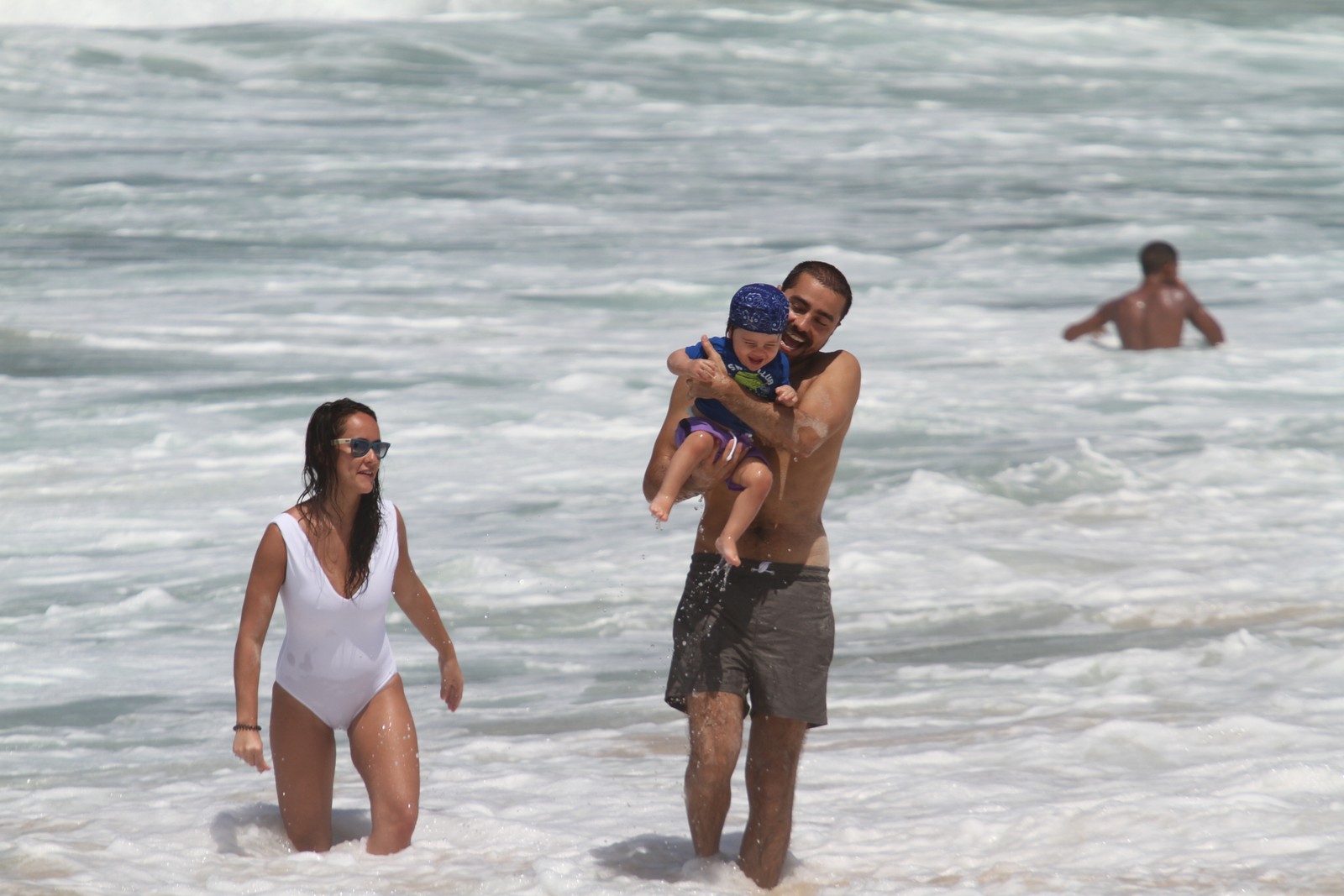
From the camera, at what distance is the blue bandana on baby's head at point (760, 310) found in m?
4.00

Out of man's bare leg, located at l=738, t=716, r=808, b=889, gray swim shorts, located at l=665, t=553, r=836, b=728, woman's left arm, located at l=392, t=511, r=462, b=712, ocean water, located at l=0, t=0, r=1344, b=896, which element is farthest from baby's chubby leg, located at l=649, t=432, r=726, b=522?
ocean water, located at l=0, t=0, r=1344, b=896

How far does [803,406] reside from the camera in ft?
14.0

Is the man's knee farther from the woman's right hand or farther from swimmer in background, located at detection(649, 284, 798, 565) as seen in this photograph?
the woman's right hand

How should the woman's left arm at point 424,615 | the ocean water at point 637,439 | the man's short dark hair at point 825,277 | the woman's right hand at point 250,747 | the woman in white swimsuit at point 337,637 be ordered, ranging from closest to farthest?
the man's short dark hair at point 825,277 < the woman's right hand at point 250,747 < the woman in white swimsuit at point 337,637 < the woman's left arm at point 424,615 < the ocean water at point 637,439

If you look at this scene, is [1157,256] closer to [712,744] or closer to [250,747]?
[712,744]

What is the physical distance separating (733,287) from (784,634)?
465 inches

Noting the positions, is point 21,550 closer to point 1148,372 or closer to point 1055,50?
point 1148,372

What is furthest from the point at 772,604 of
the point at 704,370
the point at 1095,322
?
the point at 1095,322

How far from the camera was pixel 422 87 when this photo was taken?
2583cm

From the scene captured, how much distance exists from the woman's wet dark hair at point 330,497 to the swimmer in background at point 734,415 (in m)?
0.89

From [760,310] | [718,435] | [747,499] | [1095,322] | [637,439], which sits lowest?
[637,439]

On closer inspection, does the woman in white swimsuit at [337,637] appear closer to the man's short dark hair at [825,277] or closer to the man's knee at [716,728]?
the man's knee at [716,728]

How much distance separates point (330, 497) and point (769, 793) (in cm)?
139

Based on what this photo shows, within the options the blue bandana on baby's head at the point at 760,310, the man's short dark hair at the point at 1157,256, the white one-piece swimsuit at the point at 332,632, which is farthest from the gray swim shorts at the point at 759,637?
the man's short dark hair at the point at 1157,256
